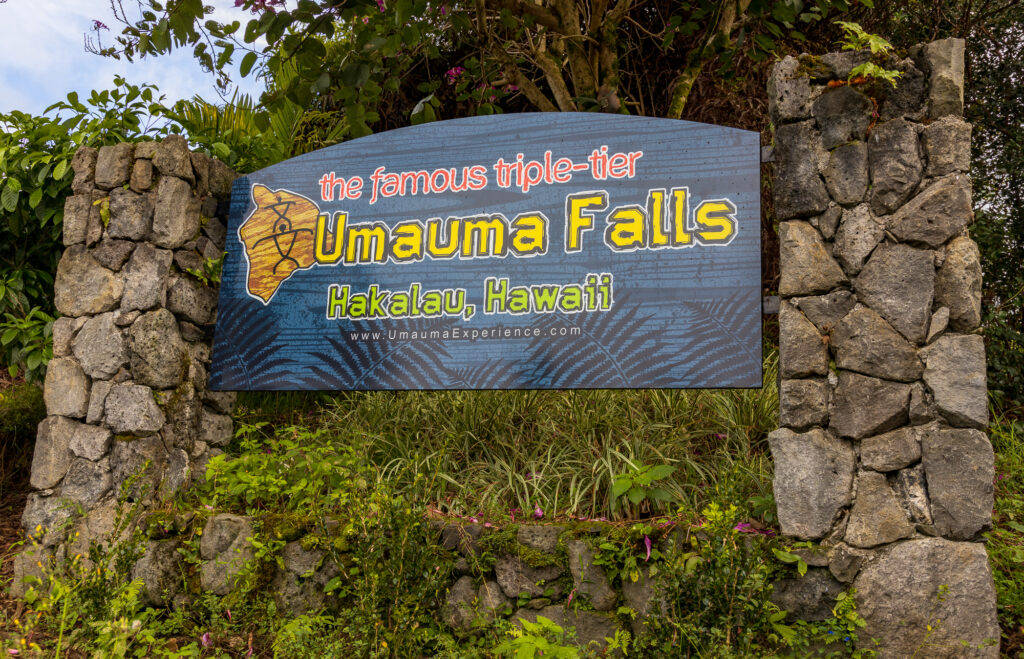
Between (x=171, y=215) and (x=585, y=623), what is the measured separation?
3.11 meters

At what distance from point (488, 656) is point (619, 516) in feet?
2.76

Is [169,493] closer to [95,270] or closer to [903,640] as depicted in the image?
[95,270]

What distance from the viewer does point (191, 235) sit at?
14.1 feet

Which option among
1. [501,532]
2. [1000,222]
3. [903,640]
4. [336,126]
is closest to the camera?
[903,640]

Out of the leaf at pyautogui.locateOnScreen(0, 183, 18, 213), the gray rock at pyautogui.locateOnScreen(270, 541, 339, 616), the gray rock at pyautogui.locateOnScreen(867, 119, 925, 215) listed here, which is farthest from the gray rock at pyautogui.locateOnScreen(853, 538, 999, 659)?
the leaf at pyautogui.locateOnScreen(0, 183, 18, 213)

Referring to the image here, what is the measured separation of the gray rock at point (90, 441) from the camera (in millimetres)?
3990

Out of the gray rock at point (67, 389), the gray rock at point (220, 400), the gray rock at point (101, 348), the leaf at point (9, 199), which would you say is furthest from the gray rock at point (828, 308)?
the leaf at point (9, 199)

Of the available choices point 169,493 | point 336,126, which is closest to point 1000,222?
point 336,126

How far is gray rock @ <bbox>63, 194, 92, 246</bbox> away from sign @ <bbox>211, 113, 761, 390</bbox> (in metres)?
0.84

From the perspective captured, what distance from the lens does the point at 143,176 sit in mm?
4273

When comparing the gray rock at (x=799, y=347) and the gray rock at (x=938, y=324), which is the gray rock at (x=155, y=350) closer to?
the gray rock at (x=799, y=347)

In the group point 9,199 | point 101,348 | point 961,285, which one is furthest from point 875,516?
point 9,199

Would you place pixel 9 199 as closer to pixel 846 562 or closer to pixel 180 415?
pixel 180 415

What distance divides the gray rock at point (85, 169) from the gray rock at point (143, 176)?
1.08 feet
